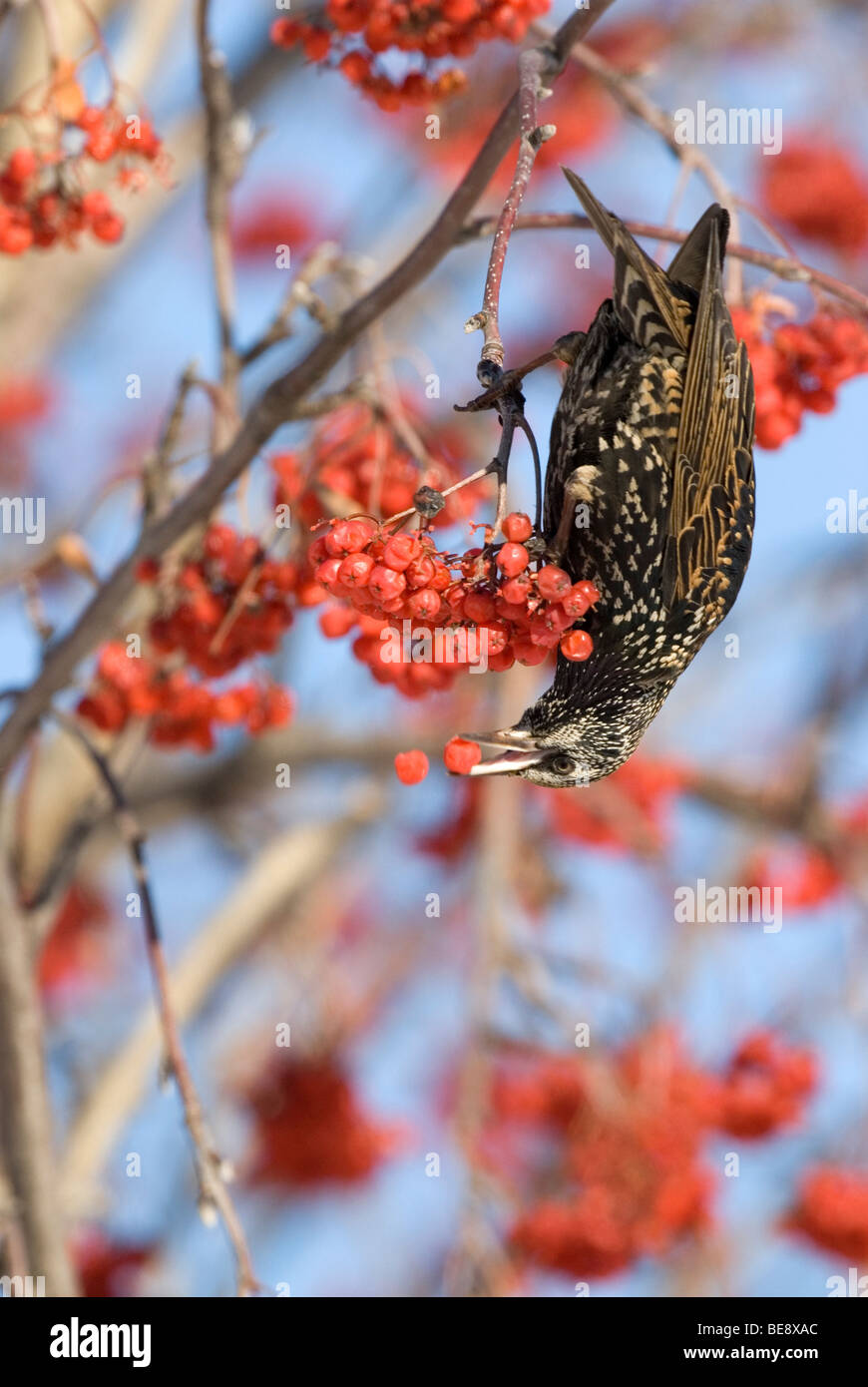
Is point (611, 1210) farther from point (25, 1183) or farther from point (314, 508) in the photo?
point (314, 508)

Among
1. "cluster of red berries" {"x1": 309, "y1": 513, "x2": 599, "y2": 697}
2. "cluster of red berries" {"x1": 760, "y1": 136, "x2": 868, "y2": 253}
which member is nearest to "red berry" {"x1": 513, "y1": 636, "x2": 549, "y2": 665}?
"cluster of red berries" {"x1": 309, "y1": 513, "x2": 599, "y2": 697}

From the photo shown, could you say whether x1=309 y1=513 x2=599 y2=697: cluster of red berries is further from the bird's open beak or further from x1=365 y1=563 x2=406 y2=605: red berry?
the bird's open beak

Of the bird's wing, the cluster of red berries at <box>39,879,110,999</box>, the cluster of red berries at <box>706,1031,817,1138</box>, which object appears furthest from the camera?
the cluster of red berries at <box>39,879,110,999</box>

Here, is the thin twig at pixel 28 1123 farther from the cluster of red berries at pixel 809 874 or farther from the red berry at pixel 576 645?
the cluster of red berries at pixel 809 874

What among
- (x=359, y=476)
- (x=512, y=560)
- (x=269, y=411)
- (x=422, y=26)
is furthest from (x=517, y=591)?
(x=422, y=26)

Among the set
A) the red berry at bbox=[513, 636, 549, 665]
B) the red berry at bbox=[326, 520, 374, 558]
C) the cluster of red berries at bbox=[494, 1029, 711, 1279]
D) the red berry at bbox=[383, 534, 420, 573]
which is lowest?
the cluster of red berries at bbox=[494, 1029, 711, 1279]
